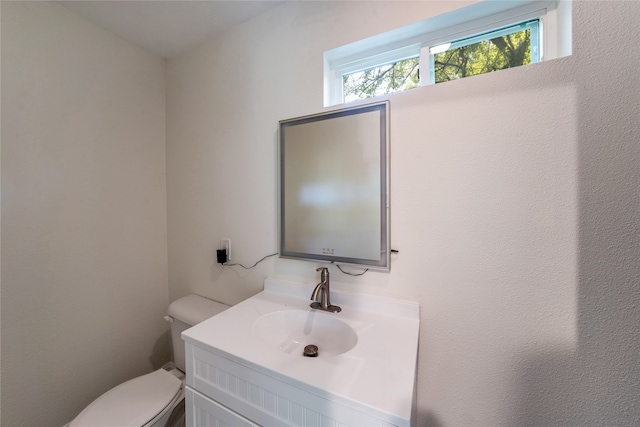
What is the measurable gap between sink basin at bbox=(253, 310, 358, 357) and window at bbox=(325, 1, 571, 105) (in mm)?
932

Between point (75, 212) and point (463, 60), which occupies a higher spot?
point (463, 60)

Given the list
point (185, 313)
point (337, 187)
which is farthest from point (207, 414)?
point (337, 187)

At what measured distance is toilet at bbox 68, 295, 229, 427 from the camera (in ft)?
2.80

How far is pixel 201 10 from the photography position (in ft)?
3.52

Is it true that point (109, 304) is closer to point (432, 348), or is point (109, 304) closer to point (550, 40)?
point (432, 348)

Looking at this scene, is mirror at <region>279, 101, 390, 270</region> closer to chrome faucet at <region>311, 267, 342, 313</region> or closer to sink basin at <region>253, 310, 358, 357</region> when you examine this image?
chrome faucet at <region>311, 267, 342, 313</region>

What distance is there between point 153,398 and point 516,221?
1568 mm

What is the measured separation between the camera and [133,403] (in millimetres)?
926

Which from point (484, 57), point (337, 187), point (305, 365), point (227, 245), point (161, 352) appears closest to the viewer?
point (305, 365)

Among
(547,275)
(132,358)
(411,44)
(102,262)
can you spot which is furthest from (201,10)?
(132,358)

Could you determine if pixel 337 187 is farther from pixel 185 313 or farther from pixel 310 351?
pixel 185 313

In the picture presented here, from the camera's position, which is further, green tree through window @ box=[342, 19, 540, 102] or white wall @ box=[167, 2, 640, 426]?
green tree through window @ box=[342, 19, 540, 102]

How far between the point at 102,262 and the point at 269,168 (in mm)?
1062

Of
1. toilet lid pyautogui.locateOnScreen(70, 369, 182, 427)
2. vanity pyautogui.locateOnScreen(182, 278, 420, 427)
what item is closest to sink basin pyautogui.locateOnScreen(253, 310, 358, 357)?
vanity pyautogui.locateOnScreen(182, 278, 420, 427)
